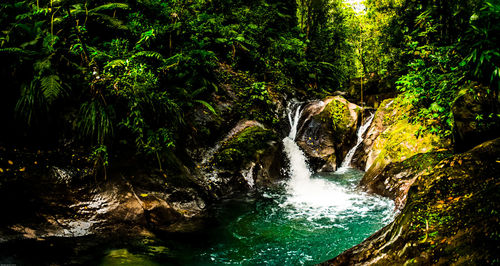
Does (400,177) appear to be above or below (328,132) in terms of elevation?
below

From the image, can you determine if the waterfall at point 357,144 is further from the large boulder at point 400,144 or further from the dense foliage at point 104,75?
the dense foliage at point 104,75

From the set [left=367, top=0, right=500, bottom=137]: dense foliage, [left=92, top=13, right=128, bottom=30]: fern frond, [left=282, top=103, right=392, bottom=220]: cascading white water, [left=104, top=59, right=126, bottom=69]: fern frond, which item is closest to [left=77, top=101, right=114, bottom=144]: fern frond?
[left=104, top=59, right=126, bottom=69]: fern frond

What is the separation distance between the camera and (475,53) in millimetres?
2578

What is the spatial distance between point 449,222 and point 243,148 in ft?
19.3

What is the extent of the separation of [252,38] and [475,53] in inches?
400

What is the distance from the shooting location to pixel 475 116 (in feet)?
12.6

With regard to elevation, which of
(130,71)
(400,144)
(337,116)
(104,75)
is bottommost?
→ (400,144)

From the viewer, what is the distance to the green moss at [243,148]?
7168 millimetres

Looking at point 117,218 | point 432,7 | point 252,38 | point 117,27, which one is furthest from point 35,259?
point 252,38

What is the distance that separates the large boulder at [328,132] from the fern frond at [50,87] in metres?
8.09

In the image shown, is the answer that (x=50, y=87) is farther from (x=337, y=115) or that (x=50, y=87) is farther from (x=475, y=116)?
(x=337, y=115)

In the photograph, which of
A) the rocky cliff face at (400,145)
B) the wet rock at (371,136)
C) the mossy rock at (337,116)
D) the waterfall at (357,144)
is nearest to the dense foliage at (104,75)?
the mossy rock at (337,116)

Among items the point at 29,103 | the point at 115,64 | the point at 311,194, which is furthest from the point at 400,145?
the point at 29,103

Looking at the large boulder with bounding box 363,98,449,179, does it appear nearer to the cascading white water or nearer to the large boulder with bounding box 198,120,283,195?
the cascading white water
